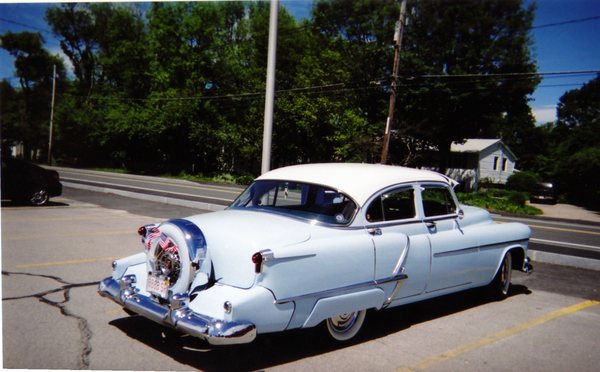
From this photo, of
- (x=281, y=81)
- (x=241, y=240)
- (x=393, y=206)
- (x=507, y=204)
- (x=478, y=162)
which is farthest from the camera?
(x=478, y=162)

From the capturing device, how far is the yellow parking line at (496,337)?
3.86 metres

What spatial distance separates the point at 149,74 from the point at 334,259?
40587 mm

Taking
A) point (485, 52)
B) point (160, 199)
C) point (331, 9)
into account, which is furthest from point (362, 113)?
point (160, 199)

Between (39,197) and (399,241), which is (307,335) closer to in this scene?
(399,241)

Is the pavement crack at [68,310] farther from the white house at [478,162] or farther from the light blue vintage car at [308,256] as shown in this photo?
Answer: the white house at [478,162]

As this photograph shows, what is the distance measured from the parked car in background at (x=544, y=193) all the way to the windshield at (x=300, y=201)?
97.6 feet

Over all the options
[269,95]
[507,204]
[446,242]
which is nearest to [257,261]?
[446,242]

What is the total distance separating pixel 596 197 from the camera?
25.9 m

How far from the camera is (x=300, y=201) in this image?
4.75 metres

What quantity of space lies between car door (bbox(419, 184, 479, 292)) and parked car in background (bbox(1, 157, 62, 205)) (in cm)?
1094

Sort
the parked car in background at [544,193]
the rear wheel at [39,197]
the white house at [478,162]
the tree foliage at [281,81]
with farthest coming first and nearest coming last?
the white house at [478,162] → the tree foliage at [281,81] → the parked car in background at [544,193] → the rear wheel at [39,197]

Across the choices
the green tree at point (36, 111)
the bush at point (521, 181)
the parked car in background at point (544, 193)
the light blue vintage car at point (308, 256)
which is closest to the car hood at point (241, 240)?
the light blue vintage car at point (308, 256)

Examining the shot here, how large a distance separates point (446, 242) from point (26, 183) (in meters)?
11.4

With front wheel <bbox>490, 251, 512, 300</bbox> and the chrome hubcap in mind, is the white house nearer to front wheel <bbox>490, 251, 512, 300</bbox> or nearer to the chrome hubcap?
front wheel <bbox>490, 251, 512, 300</bbox>
